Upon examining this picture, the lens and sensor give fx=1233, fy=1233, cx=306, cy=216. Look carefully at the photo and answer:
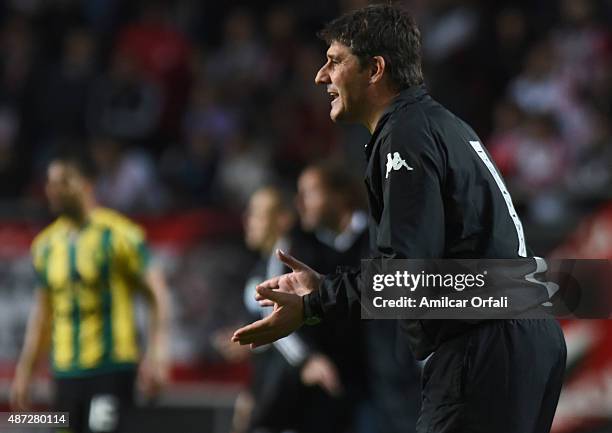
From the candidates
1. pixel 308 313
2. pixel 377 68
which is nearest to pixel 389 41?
pixel 377 68

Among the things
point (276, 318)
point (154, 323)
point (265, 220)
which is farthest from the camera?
point (265, 220)

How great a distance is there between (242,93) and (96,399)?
19.5 ft

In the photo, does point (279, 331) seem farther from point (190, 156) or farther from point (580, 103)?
point (190, 156)

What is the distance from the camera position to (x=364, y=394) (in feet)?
25.1

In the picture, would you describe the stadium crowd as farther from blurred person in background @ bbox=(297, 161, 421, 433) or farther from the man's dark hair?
the man's dark hair

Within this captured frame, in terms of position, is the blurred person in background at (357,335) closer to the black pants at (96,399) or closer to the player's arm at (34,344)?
the black pants at (96,399)

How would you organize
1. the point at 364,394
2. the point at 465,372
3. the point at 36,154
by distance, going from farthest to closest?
the point at 36,154 < the point at 364,394 < the point at 465,372

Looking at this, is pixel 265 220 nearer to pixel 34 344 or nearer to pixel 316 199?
pixel 316 199

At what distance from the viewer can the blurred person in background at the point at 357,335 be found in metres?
7.44

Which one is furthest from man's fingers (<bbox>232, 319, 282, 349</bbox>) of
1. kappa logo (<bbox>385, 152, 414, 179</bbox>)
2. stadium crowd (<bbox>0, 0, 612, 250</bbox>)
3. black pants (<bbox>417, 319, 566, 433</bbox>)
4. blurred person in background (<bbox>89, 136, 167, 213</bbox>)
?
blurred person in background (<bbox>89, 136, 167, 213</bbox>)

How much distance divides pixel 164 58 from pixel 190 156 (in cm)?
156

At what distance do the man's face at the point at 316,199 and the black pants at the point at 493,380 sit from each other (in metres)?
3.75

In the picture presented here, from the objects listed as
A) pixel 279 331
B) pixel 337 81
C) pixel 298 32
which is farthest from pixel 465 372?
pixel 298 32

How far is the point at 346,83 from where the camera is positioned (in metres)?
4.33
